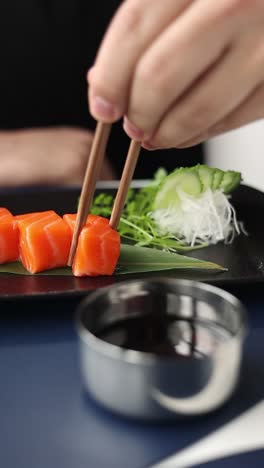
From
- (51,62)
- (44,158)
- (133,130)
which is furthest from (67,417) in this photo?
(51,62)

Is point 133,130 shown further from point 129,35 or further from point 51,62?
point 51,62

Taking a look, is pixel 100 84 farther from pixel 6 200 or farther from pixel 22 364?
pixel 6 200

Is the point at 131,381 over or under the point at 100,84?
under

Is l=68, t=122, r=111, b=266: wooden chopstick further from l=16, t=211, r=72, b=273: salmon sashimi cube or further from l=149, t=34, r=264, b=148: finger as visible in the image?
l=149, t=34, r=264, b=148: finger

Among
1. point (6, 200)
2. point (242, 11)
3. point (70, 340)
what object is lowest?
point (6, 200)

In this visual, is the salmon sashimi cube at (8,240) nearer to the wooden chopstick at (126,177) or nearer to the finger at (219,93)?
the wooden chopstick at (126,177)

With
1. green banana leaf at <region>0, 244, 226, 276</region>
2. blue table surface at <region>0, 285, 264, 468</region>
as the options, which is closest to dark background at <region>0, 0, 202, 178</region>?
green banana leaf at <region>0, 244, 226, 276</region>

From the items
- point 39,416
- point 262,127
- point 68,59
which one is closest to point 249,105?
point 39,416
